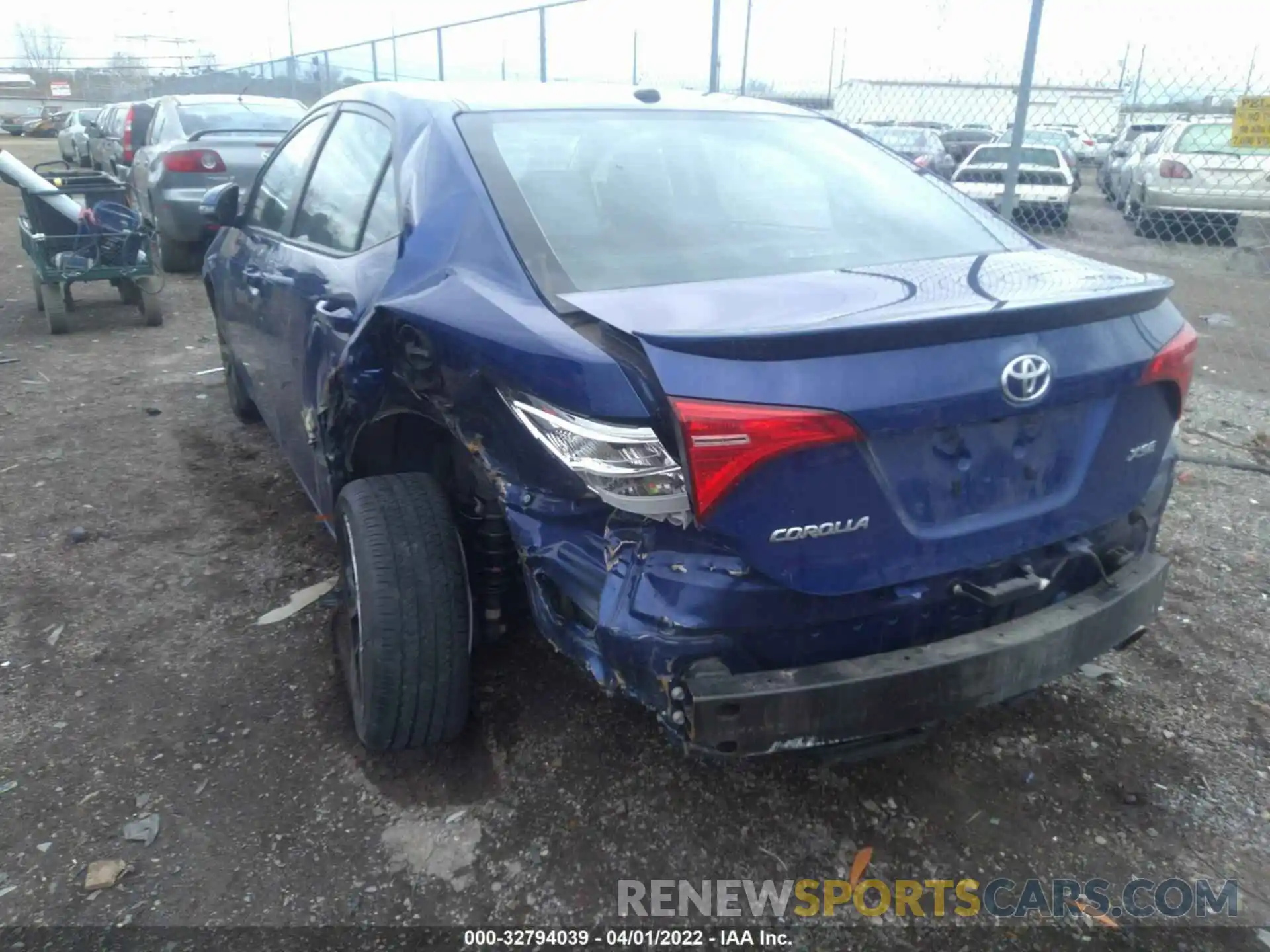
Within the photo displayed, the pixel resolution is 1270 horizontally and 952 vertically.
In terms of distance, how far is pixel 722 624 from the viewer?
189cm

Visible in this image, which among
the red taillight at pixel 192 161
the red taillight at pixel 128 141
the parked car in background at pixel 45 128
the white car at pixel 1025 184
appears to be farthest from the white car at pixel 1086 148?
the parked car in background at pixel 45 128

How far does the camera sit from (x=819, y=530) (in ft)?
6.05

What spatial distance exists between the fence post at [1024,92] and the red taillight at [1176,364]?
349 cm

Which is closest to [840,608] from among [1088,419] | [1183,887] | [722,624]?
[722,624]

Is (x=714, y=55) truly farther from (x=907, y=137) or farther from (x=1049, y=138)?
(x=1049, y=138)

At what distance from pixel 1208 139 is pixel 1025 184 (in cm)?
301

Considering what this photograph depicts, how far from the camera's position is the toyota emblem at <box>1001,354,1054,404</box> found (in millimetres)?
1933

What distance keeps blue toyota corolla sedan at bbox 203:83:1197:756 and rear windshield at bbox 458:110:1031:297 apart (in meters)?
0.01

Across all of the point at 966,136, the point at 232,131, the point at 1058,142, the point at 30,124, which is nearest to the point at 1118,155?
the point at 1058,142

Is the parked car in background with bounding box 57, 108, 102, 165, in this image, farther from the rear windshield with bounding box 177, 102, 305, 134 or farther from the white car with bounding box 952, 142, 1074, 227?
the white car with bounding box 952, 142, 1074, 227

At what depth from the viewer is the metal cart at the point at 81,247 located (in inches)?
290

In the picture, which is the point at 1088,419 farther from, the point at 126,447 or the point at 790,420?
the point at 126,447

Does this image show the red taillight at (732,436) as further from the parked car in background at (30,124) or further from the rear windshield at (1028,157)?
the parked car in background at (30,124)

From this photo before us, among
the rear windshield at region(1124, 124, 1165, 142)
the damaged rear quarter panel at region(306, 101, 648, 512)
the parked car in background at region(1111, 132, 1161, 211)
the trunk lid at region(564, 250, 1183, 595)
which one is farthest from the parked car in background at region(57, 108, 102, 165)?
the trunk lid at region(564, 250, 1183, 595)
